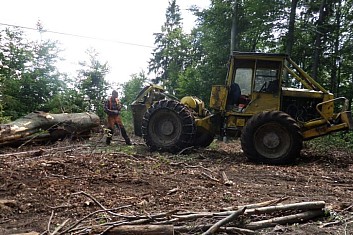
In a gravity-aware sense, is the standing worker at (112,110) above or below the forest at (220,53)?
below

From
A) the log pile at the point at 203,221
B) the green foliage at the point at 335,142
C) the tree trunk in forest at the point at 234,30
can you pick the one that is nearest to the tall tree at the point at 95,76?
the tree trunk in forest at the point at 234,30

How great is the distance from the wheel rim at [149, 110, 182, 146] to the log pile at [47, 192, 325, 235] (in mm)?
5689

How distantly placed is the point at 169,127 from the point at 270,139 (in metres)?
2.74

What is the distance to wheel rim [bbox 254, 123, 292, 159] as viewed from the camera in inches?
324

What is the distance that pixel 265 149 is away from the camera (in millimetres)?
8391

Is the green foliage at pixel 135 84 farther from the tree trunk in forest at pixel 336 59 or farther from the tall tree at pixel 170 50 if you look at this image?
the tree trunk in forest at pixel 336 59

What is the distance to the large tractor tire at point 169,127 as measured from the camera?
940 centimetres

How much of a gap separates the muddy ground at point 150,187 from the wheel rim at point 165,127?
128 cm

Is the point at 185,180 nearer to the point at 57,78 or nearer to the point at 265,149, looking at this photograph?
the point at 265,149

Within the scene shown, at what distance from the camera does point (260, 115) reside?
8.27 meters

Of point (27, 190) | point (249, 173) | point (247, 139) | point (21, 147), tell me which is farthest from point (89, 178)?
point (21, 147)

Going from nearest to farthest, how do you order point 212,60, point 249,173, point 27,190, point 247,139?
point 27,190
point 249,173
point 247,139
point 212,60

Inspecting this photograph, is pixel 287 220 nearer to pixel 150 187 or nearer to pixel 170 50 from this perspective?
pixel 150 187

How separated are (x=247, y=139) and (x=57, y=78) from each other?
35.0 ft
